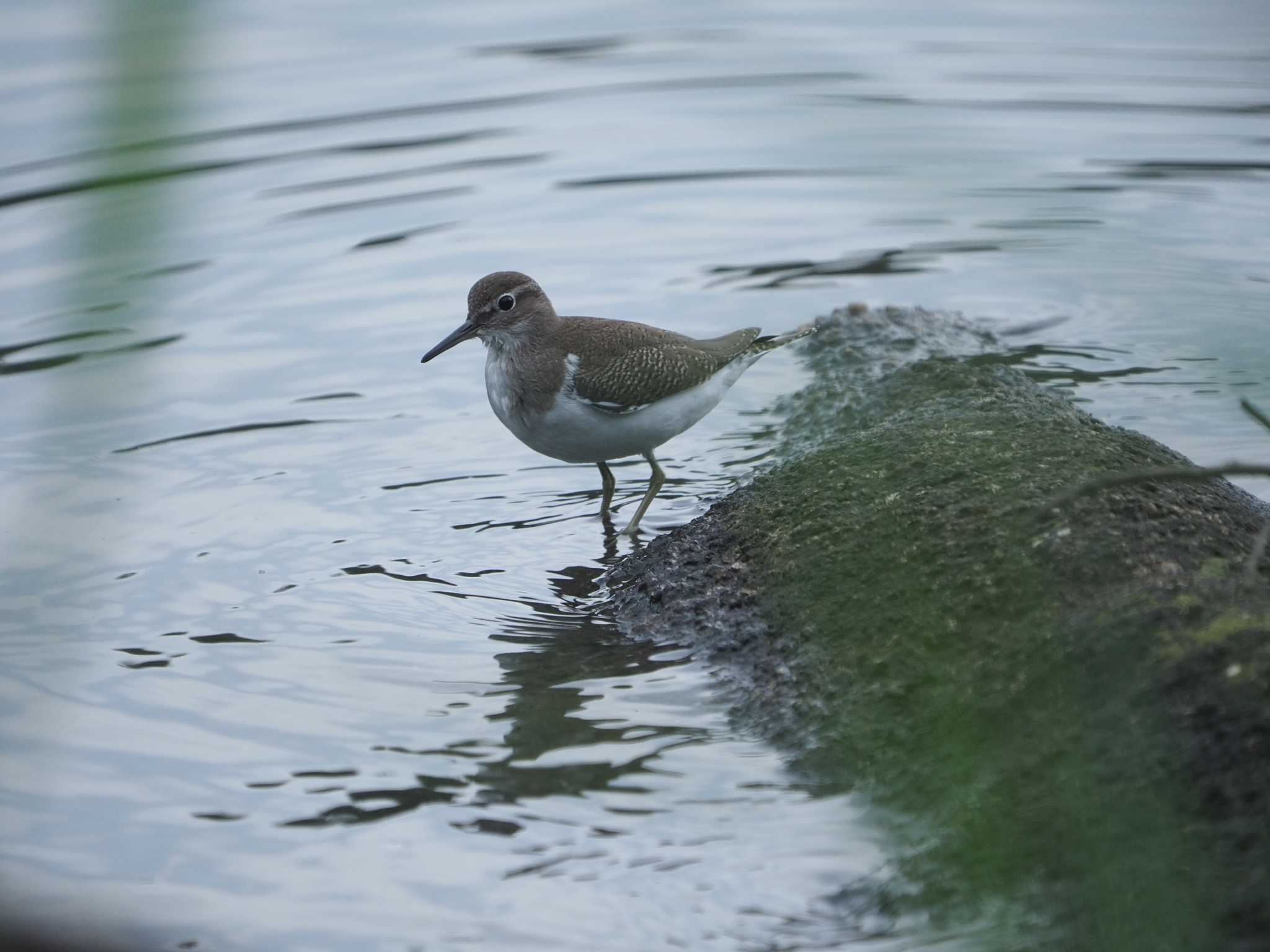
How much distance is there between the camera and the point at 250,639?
6.33 m

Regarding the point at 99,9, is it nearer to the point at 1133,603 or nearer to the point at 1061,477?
the point at 1133,603

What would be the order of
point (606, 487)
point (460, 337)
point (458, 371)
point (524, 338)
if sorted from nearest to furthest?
point (524, 338)
point (460, 337)
point (606, 487)
point (458, 371)

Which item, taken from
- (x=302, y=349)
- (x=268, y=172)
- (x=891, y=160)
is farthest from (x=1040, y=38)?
(x=891, y=160)

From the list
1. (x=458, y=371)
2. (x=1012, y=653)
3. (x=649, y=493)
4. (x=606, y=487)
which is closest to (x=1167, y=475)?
(x=1012, y=653)

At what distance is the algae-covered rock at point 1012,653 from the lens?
133 inches

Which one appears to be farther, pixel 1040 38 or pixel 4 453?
pixel 1040 38

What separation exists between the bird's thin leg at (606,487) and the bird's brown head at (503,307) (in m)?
0.90

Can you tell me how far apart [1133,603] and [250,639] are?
3.92 m

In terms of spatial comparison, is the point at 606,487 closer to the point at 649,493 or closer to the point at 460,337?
the point at 649,493

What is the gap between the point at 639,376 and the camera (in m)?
7.18

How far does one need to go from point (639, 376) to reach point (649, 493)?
762mm

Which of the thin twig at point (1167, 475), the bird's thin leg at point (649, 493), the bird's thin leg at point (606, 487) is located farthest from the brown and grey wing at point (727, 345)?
the thin twig at point (1167, 475)

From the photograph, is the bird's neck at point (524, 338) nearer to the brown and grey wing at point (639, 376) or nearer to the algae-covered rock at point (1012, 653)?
the brown and grey wing at point (639, 376)

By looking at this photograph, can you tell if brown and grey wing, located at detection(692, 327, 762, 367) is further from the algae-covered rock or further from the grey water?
the algae-covered rock
